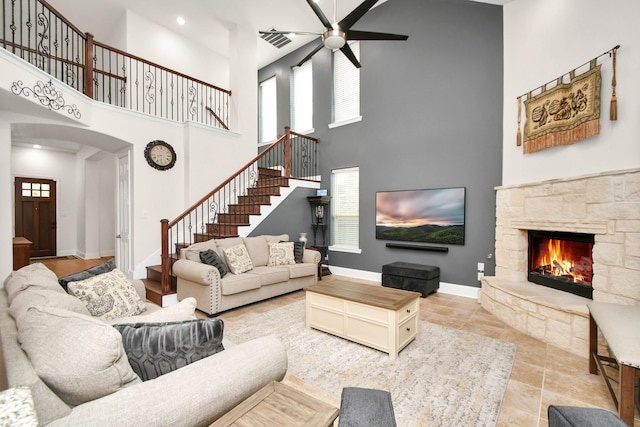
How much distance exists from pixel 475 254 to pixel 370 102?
3.38 m

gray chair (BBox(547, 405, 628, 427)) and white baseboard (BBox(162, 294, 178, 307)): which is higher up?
gray chair (BBox(547, 405, 628, 427))

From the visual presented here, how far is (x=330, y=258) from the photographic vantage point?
6598 mm

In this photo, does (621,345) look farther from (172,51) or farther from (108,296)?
(172,51)

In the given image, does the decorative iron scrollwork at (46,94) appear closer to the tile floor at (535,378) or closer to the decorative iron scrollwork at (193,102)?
the decorative iron scrollwork at (193,102)

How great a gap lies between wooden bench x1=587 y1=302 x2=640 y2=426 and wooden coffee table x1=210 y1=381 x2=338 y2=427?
68.6 inches

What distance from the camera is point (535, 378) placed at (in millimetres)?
2418

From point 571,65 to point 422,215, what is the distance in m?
2.70

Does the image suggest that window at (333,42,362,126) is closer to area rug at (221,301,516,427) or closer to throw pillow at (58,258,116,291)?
area rug at (221,301,516,427)

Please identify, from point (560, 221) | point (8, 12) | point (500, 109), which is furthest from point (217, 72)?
point (560, 221)

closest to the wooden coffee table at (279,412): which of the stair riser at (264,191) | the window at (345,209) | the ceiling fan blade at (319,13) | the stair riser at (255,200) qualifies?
the ceiling fan blade at (319,13)

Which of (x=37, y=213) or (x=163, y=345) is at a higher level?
(x=37, y=213)

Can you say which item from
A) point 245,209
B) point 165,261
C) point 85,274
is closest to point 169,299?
point 165,261

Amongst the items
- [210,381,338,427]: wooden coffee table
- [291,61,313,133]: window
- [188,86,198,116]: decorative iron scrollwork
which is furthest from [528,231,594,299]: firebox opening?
[188,86,198,116]: decorative iron scrollwork

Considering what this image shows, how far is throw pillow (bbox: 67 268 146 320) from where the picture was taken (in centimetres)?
225
